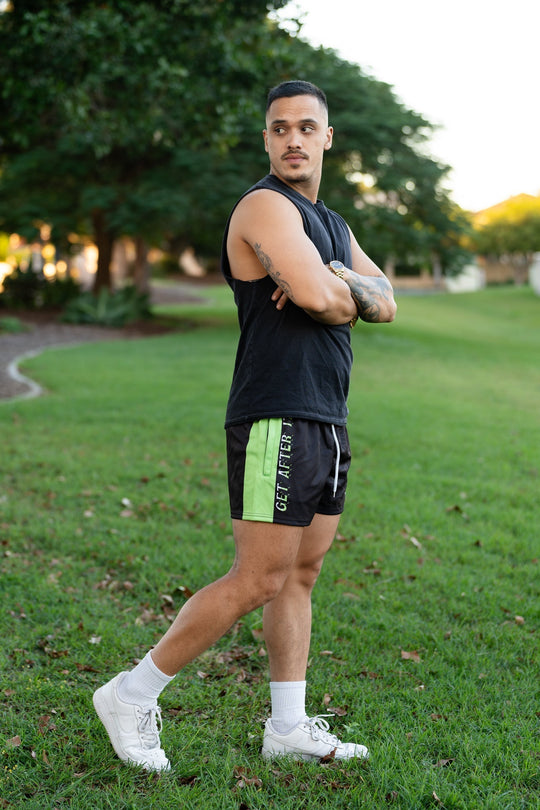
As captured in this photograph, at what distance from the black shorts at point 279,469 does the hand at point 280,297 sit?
0.38 m

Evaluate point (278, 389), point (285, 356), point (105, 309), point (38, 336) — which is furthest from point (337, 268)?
point (105, 309)

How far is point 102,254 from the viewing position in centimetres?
2459

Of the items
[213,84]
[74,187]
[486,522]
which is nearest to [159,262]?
[74,187]

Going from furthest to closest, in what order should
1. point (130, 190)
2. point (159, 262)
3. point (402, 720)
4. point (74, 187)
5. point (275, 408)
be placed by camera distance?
point (159, 262) < point (74, 187) < point (130, 190) < point (402, 720) < point (275, 408)

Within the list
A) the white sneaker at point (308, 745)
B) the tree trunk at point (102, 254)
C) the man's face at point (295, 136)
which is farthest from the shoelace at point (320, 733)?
the tree trunk at point (102, 254)

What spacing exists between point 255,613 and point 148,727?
1.52m

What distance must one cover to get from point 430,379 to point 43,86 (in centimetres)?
849

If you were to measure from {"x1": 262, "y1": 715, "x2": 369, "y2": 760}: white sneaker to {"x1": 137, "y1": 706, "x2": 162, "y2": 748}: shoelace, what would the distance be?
417mm

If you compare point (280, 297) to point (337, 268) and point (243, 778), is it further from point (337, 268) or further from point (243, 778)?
point (243, 778)

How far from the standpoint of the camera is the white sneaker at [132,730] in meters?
2.82

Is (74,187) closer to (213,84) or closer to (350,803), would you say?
(213,84)

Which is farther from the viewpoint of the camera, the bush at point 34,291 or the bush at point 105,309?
the bush at point 34,291

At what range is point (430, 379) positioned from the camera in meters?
14.1

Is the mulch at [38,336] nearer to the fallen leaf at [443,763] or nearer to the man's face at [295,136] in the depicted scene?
the man's face at [295,136]
